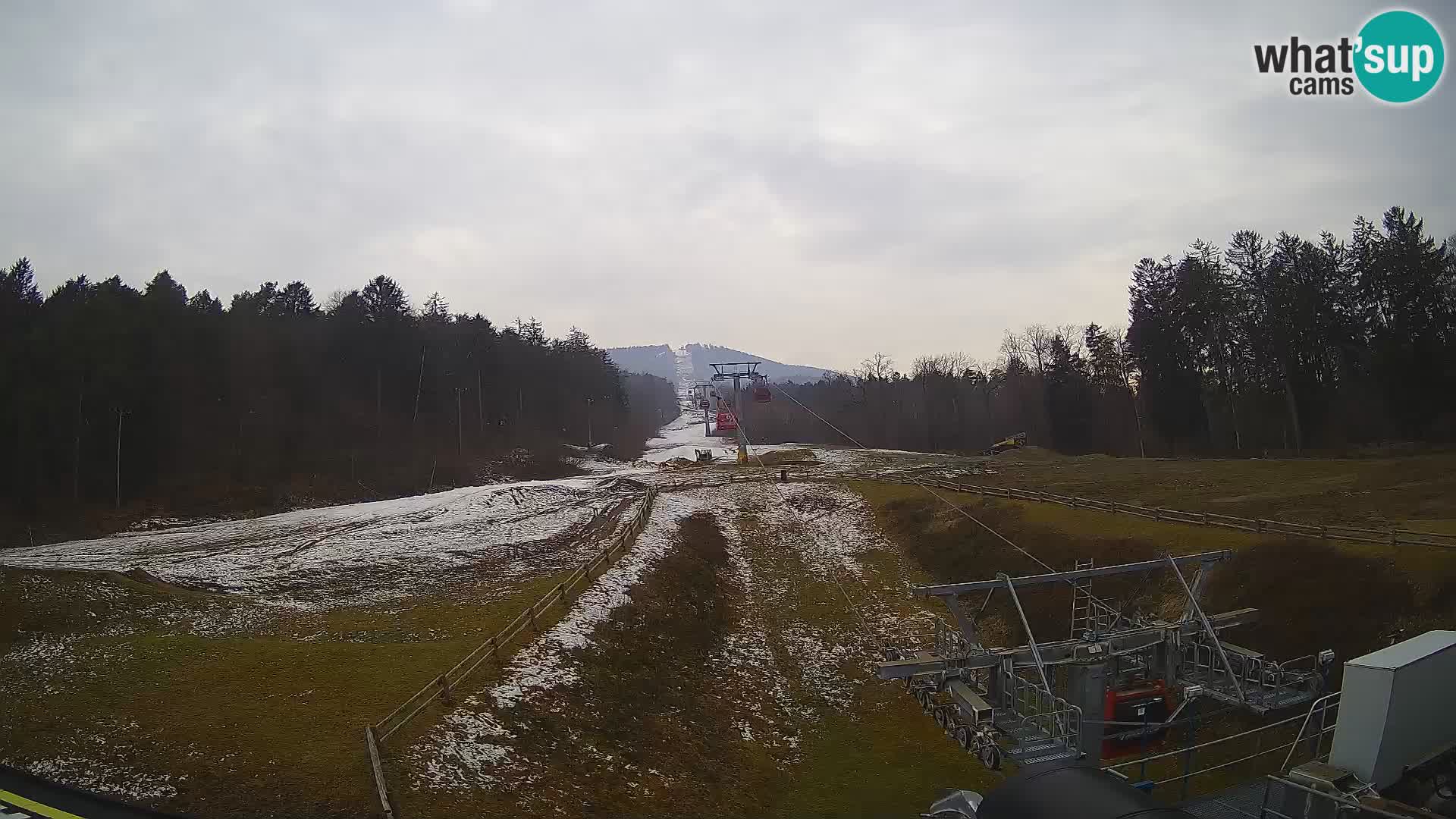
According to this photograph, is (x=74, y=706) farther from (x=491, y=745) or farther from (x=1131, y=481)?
(x=1131, y=481)

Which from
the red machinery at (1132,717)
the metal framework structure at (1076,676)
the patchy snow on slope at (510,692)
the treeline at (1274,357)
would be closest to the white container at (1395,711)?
the metal framework structure at (1076,676)

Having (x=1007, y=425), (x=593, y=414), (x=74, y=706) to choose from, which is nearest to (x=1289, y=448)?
(x=1007, y=425)

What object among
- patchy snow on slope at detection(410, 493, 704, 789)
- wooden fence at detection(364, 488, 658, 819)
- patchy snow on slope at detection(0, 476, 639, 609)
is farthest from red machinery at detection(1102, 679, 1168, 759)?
patchy snow on slope at detection(0, 476, 639, 609)

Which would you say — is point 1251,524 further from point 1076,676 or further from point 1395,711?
point 1395,711

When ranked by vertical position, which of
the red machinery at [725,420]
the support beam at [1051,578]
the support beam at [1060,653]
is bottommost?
the support beam at [1060,653]

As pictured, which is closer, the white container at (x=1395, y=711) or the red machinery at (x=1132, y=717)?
the white container at (x=1395, y=711)

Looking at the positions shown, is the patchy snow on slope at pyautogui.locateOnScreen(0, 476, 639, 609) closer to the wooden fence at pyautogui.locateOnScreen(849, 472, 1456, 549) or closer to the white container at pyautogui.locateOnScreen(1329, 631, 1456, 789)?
the wooden fence at pyautogui.locateOnScreen(849, 472, 1456, 549)

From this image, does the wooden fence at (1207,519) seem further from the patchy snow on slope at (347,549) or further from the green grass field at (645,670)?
the patchy snow on slope at (347,549)
